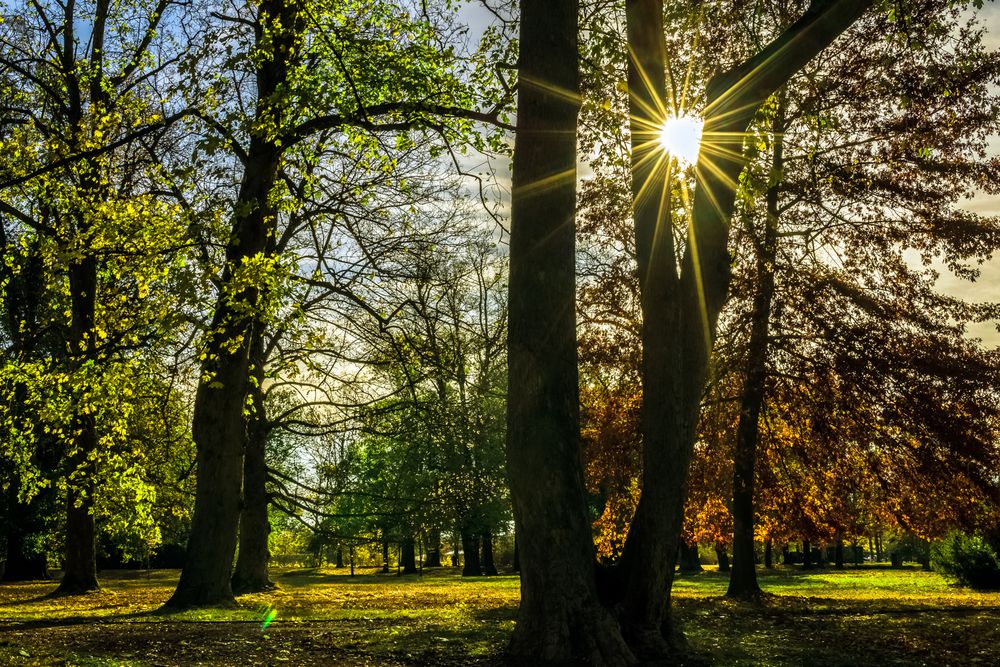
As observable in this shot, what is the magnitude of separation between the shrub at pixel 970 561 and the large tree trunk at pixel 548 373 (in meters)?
18.9

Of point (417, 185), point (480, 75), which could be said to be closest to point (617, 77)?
point (480, 75)

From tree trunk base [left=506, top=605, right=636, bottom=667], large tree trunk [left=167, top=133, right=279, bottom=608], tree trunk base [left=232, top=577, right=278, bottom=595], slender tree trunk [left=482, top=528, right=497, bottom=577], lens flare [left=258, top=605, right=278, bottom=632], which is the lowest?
slender tree trunk [left=482, top=528, right=497, bottom=577]

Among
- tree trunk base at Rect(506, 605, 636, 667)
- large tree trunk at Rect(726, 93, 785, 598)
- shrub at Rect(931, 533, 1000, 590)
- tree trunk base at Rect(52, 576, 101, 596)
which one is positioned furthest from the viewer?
shrub at Rect(931, 533, 1000, 590)

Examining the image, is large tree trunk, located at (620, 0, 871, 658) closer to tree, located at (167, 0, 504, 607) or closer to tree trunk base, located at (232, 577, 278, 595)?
tree, located at (167, 0, 504, 607)

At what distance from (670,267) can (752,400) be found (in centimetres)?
1028

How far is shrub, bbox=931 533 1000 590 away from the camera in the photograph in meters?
21.3

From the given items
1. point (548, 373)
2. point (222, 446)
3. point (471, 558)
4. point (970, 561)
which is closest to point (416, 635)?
point (548, 373)

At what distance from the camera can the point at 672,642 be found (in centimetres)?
702

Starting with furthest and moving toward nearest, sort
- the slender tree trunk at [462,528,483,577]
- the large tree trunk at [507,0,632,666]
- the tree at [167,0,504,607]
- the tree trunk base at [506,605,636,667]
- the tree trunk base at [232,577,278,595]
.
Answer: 1. the slender tree trunk at [462,528,483,577]
2. the tree trunk base at [232,577,278,595]
3. the tree at [167,0,504,607]
4. the large tree trunk at [507,0,632,666]
5. the tree trunk base at [506,605,636,667]

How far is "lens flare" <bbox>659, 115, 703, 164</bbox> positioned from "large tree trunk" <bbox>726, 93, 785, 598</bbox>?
316 inches

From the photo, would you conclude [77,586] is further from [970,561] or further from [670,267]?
[970,561]

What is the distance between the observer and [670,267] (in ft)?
24.5

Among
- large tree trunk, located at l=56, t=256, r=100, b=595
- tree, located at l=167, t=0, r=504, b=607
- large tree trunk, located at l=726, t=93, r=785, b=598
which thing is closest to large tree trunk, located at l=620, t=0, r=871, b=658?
tree, located at l=167, t=0, r=504, b=607

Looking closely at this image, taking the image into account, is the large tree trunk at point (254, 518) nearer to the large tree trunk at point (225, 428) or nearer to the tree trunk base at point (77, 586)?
the tree trunk base at point (77, 586)
